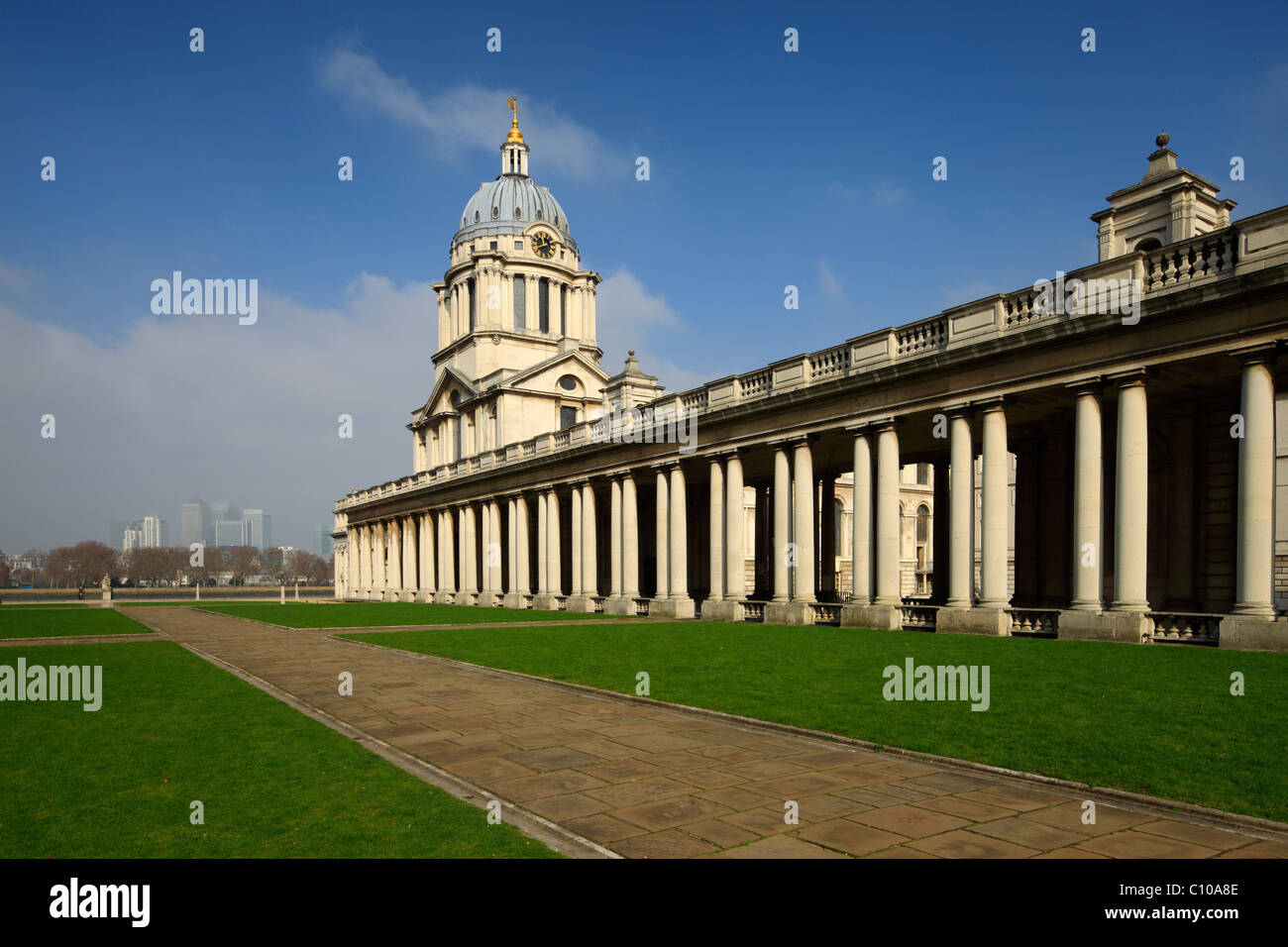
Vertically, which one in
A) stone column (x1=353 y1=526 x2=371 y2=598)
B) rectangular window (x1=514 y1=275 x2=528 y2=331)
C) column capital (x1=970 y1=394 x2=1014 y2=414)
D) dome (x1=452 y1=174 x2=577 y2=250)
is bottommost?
stone column (x1=353 y1=526 x2=371 y2=598)

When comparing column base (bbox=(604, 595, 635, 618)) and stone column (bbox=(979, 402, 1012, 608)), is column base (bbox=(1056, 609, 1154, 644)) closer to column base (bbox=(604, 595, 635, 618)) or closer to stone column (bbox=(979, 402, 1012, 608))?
stone column (bbox=(979, 402, 1012, 608))

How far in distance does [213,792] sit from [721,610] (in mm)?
27720

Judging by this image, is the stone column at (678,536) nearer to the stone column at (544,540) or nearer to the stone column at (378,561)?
the stone column at (544,540)

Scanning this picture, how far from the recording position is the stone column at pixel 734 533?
Answer: 1350 inches

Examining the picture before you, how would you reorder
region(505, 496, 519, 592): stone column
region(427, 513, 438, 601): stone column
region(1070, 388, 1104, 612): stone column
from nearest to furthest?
1. region(1070, 388, 1104, 612): stone column
2. region(505, 496, 519, 592): stone column
3. region(427, 513, 438, 601): stone column

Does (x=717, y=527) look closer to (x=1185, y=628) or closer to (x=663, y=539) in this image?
(x=663, y=539)

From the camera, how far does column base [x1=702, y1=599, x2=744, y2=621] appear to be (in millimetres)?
33531

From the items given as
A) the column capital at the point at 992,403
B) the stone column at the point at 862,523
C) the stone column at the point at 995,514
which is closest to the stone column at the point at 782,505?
the stone column at the point at 862,523

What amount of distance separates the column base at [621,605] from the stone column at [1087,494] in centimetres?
2142

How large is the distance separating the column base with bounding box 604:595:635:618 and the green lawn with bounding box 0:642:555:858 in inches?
1077

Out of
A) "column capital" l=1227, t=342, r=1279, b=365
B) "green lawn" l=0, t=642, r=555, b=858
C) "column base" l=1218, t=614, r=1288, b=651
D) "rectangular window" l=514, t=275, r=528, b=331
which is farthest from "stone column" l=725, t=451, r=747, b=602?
"rectangular window" l=514, t=275, r=528, b=331

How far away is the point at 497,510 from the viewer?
54750 mm
